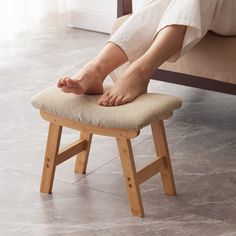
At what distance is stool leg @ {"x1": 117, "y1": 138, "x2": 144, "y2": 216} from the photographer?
2033mm

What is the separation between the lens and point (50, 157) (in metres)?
2.19

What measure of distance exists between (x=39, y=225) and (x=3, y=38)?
1.84 m

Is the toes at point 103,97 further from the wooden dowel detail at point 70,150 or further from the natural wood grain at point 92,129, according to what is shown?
the wooden dowel detail at point 70,150

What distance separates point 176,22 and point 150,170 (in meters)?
0.47

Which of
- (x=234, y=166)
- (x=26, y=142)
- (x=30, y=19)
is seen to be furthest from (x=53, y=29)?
(x=234, y=166)

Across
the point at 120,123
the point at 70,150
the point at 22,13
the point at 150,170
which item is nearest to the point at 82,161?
the point at 70,150

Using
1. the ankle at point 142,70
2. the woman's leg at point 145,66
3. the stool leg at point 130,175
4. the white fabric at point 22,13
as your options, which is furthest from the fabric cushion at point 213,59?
the white fabric at point 22,13

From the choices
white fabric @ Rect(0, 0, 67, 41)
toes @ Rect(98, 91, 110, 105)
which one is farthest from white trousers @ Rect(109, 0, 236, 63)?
white fabric @ Rect(0, 0, 67, 41)

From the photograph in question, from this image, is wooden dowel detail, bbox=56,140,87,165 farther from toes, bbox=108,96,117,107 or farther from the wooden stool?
toes, bbox=108,96,117,107

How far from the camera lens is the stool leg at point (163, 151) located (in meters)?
2.17

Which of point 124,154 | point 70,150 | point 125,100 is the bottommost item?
point 70,150

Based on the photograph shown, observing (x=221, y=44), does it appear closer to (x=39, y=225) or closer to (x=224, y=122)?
(x=224, y=122)

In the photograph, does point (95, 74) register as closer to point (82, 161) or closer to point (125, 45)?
point (125, 45)

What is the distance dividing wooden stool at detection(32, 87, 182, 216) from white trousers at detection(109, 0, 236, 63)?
0.86 ft
